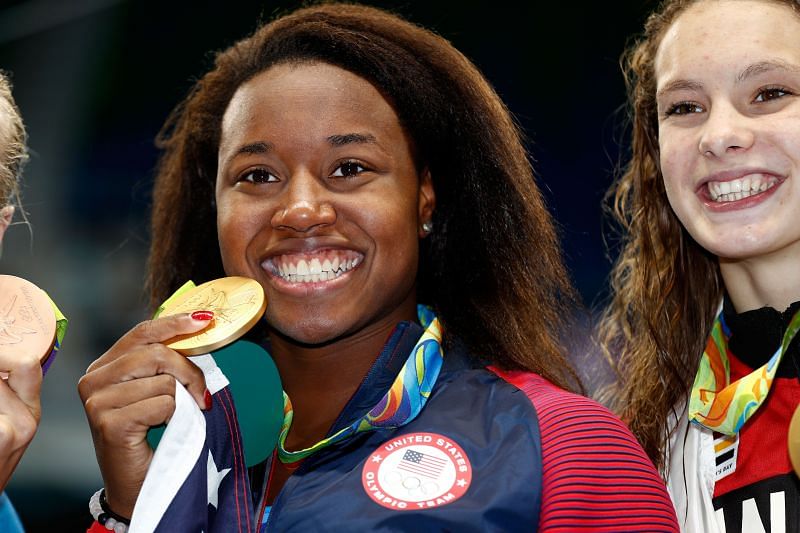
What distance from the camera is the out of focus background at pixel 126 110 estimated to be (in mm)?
4473

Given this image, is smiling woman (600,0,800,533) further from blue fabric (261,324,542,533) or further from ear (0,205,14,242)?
ear (0,205,14,242)

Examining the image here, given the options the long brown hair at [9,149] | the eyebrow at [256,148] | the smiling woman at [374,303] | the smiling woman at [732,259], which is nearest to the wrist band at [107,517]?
the smiling woman at [374,303]

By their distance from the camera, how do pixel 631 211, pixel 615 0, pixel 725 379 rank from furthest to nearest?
1. pixel 615 0
2. pixel 631 211
3. pixel 725 379

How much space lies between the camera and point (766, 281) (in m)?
2.03

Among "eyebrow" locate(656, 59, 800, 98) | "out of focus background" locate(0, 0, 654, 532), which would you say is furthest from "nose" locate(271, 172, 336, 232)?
"out of focus background" locate(0, 0, 654, 532)

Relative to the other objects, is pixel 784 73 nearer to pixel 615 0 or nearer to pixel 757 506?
pixel 757 506

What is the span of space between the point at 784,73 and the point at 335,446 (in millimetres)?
1056

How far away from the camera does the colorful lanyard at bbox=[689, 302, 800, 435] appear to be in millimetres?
1891

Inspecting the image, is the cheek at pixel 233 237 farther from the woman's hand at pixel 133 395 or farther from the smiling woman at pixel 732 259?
the smiling woman at pixel 732 259

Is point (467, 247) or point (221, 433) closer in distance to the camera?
point (221, 433)

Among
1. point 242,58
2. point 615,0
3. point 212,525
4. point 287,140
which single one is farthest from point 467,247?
point 615,0

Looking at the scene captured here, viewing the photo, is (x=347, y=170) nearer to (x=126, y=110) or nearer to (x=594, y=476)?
(x=594, y=476)

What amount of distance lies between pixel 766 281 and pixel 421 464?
79 cm

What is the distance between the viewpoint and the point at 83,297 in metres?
4.57
